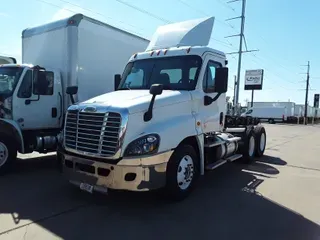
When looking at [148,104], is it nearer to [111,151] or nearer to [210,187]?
[111,151]

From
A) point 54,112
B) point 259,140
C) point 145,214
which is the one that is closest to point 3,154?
point 54,112

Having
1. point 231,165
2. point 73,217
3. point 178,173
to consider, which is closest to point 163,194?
point 178,173

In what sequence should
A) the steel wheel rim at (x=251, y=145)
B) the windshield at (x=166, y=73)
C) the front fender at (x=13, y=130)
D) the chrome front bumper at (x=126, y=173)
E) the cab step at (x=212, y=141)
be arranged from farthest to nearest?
the steel wheel rim at (x=251, y=145) → the front fender at (x=13, y=130) → the cab step at (x=212, y=141) → the windshield at (x=166, y=73) → the chrome front bumper at (x=126, y=173)

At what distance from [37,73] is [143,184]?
14.2 feet

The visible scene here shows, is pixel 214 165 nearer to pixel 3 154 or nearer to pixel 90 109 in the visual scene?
pixel 90 109

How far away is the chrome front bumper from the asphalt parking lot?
472 mm

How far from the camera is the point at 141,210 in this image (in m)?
4.96

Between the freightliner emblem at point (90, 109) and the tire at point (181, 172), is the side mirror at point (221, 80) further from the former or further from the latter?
the freightliner emblem at point (90, 109)

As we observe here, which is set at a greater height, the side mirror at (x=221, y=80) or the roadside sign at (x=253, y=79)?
the roadside sign at (x=253, y=79)

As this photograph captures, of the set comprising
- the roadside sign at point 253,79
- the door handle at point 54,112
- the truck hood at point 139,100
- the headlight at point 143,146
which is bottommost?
the headlight at point 143,146

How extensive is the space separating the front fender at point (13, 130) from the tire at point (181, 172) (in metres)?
3.80

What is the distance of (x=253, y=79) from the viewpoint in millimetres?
→ 54688

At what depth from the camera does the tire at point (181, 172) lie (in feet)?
16.7

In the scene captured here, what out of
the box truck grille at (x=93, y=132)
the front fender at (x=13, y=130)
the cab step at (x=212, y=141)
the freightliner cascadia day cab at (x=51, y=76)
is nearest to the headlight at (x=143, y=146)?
the box truck grille at (x=93, y=132)
